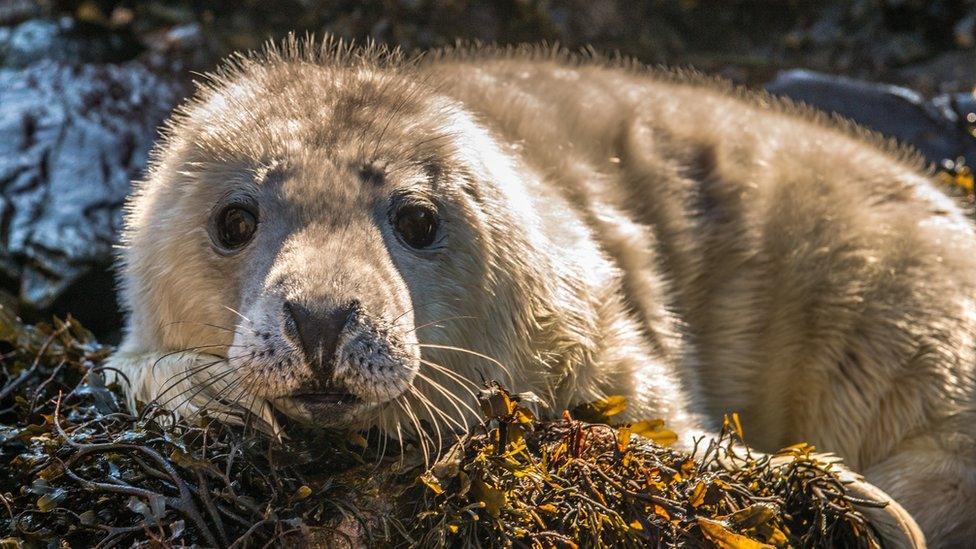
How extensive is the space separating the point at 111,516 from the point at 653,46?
20.9 feet

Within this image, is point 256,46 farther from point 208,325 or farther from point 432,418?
point 432,418

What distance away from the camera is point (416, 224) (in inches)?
121

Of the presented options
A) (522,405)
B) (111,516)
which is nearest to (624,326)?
(522,405)

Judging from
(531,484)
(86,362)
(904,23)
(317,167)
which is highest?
(904,23)

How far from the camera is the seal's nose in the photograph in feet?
8.52

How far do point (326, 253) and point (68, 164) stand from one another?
3.88 metres

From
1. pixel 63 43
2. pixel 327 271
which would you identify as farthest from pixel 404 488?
pixel 63 43

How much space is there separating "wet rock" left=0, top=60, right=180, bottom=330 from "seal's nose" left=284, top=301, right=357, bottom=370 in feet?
10.8

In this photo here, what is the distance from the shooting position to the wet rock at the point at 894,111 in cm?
609

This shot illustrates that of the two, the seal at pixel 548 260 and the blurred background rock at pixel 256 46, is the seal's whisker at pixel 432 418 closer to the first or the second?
the seal at pixel 548 260

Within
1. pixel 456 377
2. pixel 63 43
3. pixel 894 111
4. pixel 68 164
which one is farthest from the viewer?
pixel 63 43

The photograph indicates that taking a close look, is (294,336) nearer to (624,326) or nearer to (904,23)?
(624,326)

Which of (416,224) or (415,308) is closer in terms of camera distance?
(415,308)

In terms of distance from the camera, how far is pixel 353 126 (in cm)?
314
